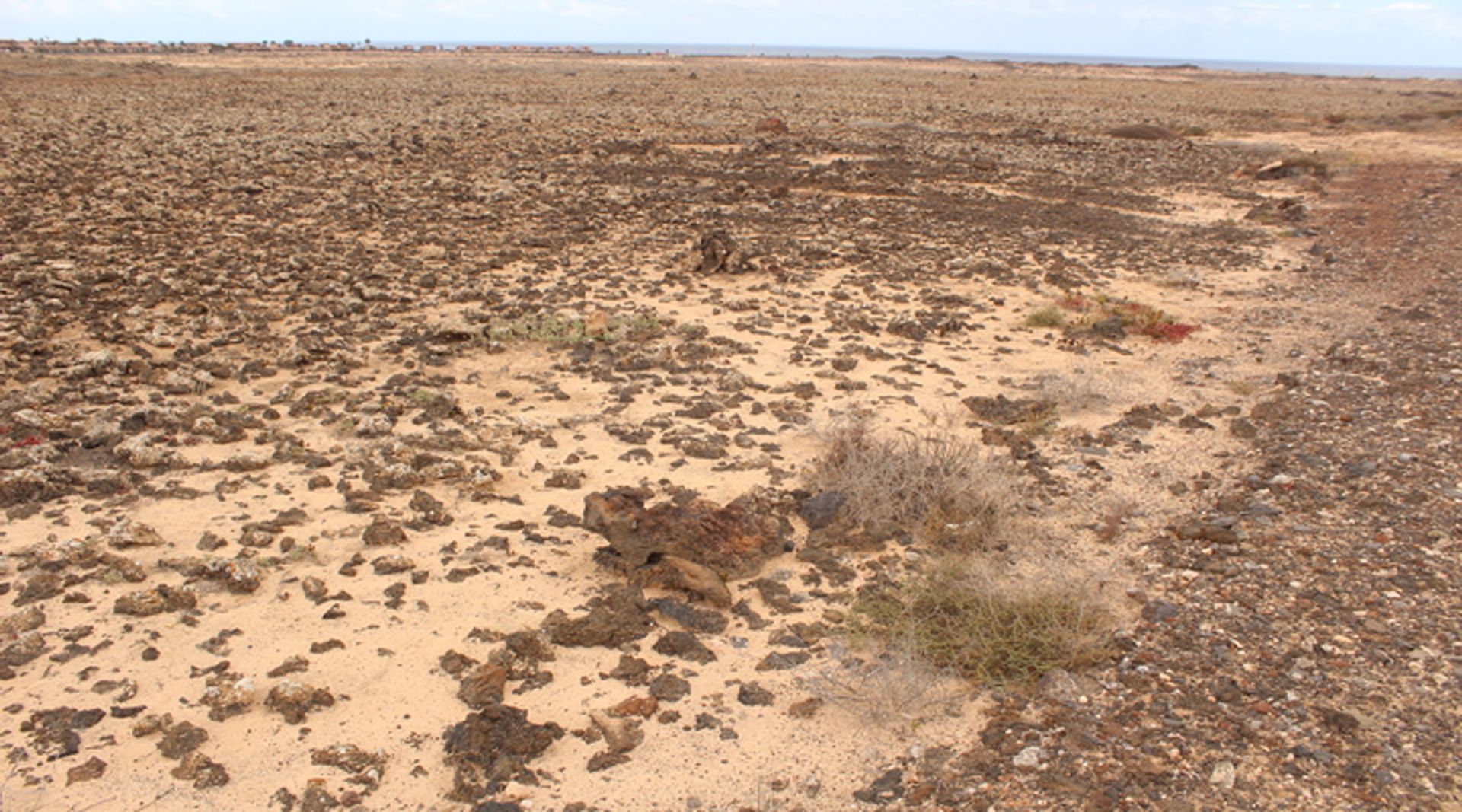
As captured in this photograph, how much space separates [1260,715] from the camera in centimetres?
302

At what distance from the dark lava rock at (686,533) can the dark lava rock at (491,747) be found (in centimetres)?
103

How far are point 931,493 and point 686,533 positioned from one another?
A: 4.06 feet

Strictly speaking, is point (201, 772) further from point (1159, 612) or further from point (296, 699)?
point (1159, 612)

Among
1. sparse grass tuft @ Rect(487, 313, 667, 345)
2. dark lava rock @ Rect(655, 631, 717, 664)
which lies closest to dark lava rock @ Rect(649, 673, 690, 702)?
dark lava rock @ Rect(655, 631, 717, 664)

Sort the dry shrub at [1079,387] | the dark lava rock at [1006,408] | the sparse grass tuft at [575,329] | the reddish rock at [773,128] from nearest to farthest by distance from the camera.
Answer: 1. the dark lava rock at [1006,408]
2. the dry shrub at [1079,387]
3. the sparse grass tuft at [575,329]
4. the reddish rock at [773,128]

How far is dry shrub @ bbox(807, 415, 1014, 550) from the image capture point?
14.1 feet

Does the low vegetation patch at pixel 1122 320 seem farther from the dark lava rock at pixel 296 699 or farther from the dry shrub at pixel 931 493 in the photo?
the dark lava rock at pixel 296 699

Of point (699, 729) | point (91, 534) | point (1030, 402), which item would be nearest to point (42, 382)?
point (91, 534)

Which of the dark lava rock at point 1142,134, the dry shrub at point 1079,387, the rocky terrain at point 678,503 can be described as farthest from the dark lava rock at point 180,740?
the dark lava rock at point 1142,134

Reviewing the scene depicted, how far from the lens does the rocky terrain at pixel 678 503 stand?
9.57ft

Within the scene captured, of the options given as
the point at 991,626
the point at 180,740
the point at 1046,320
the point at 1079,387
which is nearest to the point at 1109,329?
the point at 1046,320

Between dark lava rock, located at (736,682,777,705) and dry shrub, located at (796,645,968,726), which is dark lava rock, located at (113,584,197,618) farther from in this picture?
dry shrub, located at (796,645,968,726)

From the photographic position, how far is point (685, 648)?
350 centimetres

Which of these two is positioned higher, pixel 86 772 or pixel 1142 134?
pixel 1142 134
